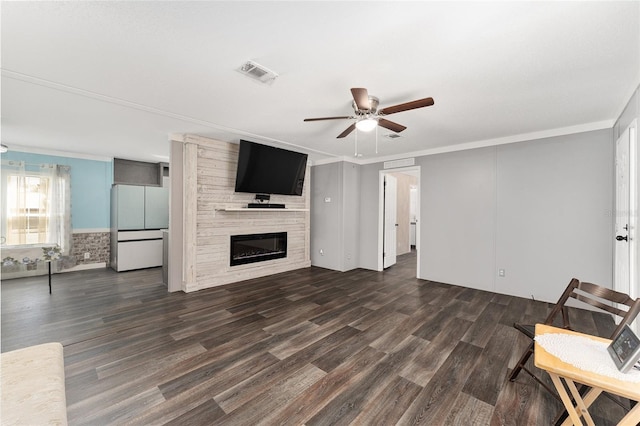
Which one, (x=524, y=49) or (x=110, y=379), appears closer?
(x=524, y=49)

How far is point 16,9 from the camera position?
159 cm

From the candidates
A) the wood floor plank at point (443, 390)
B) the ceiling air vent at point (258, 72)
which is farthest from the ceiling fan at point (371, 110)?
the wood floor plank at point (443, 390)

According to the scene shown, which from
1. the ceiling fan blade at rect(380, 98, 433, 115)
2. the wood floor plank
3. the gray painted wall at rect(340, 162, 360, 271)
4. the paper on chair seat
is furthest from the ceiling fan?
the gray painted wall at rect(340, 162, 360, 271)

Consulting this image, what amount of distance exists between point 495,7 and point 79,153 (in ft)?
24.7

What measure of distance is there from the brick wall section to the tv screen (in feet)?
13.2

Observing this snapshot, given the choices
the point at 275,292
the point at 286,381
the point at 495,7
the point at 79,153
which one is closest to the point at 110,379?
the point at 286,381

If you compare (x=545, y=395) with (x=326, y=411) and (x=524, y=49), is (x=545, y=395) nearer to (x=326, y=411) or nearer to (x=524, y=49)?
(x=326, y=411)

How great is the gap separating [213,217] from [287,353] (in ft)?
9.54

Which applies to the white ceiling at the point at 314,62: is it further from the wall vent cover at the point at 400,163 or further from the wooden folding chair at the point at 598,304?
the wooden folding chair at the point at 598,304

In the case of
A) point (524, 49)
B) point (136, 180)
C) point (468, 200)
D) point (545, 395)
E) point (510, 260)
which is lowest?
point (545, 395)

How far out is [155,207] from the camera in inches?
241

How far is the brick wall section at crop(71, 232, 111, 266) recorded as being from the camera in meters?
5.72

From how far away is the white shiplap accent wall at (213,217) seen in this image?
427cm

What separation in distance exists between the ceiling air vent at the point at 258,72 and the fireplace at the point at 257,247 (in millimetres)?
3168
